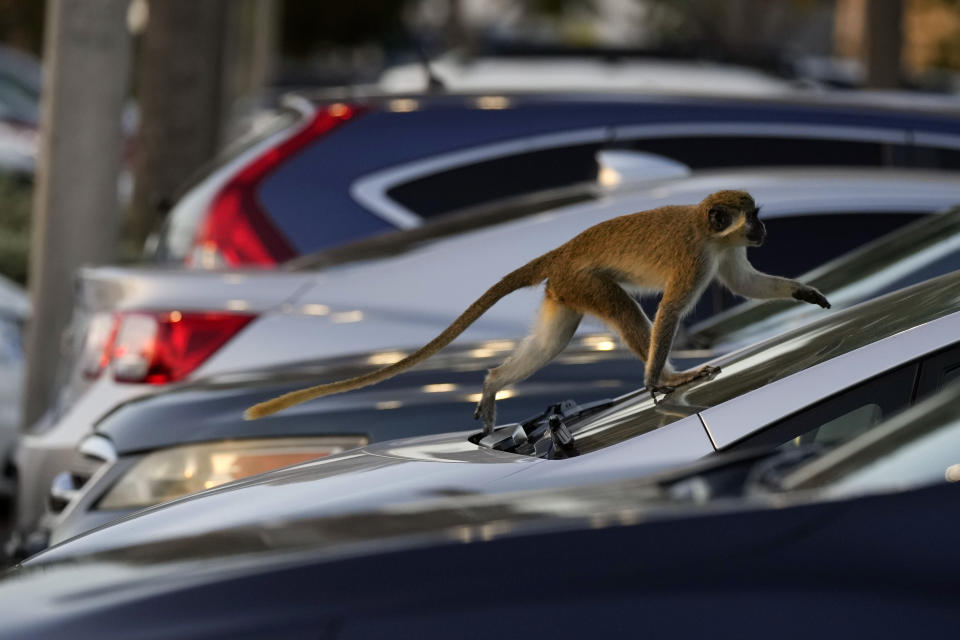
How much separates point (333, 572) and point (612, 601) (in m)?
0.33

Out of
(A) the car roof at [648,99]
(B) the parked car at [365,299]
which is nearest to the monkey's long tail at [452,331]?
(B) the parked car at [365,299]

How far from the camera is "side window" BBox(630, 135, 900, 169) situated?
21.1 feet

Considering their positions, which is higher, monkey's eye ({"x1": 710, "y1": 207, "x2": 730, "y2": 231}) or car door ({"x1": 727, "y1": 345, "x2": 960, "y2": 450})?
monkey's eye ({"x1": 710, "y1": 207, "x2": 730, "y2": 231})

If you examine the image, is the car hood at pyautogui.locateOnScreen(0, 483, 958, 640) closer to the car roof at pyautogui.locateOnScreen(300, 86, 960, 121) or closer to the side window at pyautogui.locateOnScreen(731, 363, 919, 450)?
the side window at pyautogui.locateOnScreen(731, 363, 919, 450)

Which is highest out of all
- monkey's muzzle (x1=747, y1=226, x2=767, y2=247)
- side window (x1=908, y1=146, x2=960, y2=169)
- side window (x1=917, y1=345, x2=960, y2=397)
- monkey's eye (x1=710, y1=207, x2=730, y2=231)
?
monkey's eye (x1=710, y1=207, x2=730, y2=231)

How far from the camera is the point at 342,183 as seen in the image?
6445 mm

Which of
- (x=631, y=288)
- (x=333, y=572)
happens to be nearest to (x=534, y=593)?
(x=333, y=572)

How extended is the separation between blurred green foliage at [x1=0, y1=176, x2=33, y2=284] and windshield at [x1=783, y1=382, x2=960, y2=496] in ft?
35.3

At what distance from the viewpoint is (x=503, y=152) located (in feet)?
21.2

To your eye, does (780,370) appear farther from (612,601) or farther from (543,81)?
(543,81)

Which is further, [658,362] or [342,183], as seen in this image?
[342,183]

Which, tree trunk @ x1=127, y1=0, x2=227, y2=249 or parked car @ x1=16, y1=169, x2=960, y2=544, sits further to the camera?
tree trunk @ x1=127, y1=0, x2=227, y2=249

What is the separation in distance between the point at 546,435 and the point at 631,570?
4.30 feet

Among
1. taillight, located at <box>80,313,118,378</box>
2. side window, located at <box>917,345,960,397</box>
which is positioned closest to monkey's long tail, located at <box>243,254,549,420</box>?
side window, located at <box>917,345,960,397</box>
